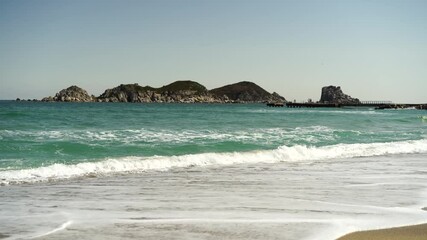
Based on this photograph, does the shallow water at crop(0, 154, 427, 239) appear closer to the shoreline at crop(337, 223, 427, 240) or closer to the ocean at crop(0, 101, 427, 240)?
the ocean at crop(0, 101, 427, 240)

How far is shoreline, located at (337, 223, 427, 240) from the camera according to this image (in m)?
6.35

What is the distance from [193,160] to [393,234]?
10351 millimetres

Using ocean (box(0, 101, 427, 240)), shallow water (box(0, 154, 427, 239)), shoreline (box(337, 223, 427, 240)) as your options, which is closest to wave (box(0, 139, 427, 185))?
ocean (box(0, 101, 427, 240))

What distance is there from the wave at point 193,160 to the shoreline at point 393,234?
27.0 ft

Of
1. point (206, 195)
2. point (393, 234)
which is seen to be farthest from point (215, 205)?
point (393, 234)

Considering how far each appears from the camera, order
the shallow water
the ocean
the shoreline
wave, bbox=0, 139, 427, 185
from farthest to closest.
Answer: wave, bbox=0, 139, 427, 185 < the ocean < the shallow water < the shoreline

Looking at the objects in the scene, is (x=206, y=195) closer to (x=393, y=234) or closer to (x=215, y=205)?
(x=215, y=205)

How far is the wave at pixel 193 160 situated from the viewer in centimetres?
1262

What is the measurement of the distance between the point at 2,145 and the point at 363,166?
1489 cm

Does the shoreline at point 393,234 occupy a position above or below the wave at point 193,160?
above

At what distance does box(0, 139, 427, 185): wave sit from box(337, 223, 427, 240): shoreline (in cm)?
822

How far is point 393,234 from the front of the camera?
256 inches

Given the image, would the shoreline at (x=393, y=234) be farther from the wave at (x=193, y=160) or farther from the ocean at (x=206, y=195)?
the wave at (x=193, y=160)

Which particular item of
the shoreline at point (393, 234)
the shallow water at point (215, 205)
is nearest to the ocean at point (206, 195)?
the shallow water at point (215, 205)
